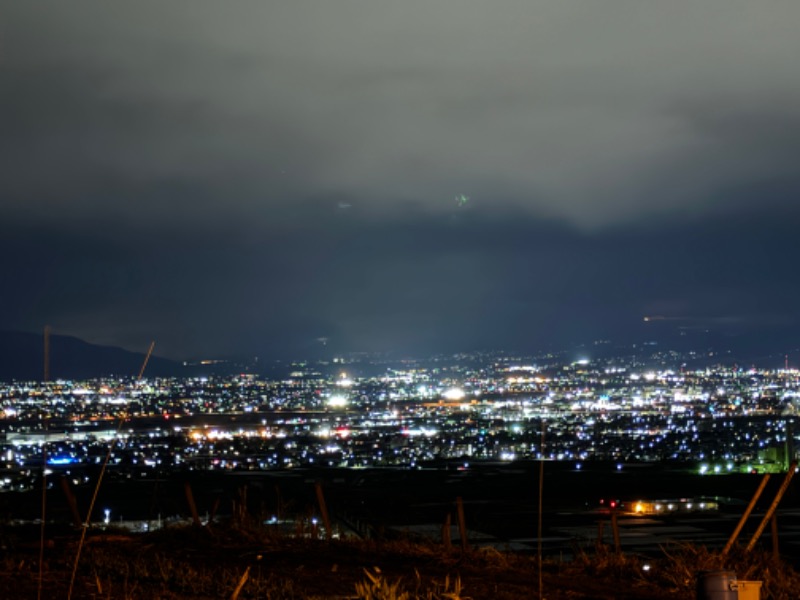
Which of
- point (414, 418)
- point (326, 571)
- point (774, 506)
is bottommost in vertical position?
point (326, 571)

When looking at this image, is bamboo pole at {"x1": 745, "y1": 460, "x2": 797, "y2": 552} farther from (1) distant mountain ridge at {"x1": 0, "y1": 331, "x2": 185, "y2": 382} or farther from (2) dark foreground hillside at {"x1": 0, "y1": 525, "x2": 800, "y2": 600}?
(1) distant mountain ridge at {"x1": 0, "y1": 331, "x2": 185, "y2": 382}

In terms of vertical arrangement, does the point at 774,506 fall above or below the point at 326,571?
above

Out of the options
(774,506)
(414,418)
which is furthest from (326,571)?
(414,418)

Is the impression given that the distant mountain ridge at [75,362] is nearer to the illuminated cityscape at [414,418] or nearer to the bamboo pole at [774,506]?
the illuminated cityscape at [414,418]

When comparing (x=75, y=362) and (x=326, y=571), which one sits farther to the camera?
(x=75, y=362)

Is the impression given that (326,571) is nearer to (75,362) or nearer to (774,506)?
(774,506)

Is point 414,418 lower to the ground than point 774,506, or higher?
higher

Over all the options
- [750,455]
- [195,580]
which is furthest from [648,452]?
[195,580]

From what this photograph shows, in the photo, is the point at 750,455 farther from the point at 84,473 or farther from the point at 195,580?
Answer: the point at 195,580
